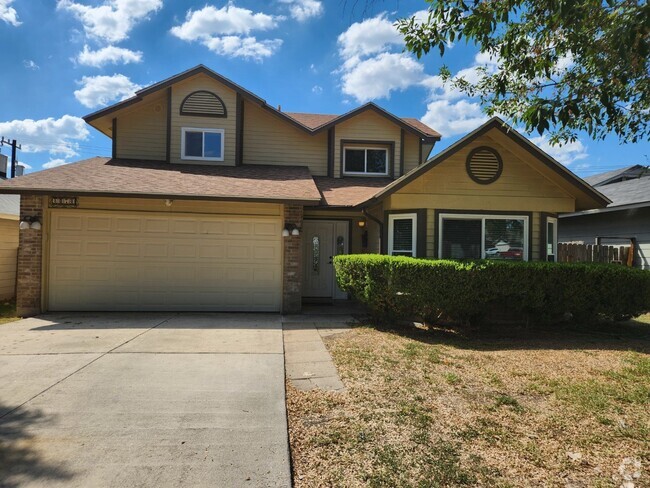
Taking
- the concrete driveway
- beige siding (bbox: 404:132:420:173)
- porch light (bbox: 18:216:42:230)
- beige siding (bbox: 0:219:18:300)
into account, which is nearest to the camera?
the concrete driveway

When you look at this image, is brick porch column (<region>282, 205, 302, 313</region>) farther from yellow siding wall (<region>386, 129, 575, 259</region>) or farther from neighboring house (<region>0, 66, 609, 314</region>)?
yellow siding wall (<region>386, 129, 575, 259</region>)

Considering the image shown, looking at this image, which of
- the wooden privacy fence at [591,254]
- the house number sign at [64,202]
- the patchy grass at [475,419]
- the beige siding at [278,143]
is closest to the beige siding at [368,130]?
the beige siding at [278,143]

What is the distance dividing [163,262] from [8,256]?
5685mm

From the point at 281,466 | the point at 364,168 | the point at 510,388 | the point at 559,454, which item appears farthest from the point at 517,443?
the point at 364,168

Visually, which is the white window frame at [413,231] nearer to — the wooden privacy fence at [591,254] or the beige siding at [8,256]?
the wooden privacy fence at [591,254]

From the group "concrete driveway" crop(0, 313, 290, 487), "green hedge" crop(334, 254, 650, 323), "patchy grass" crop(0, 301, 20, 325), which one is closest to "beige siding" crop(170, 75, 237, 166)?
"patchy grass" crop(0, 301, 20, 325)

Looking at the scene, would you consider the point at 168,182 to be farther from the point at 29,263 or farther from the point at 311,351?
the point at 311,351

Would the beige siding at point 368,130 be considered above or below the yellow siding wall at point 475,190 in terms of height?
above

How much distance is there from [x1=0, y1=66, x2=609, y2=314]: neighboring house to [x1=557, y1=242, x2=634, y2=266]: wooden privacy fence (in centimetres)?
231

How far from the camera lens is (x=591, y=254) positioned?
11.0 m

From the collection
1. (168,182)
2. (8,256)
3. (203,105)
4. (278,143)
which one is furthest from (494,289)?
(8,256)

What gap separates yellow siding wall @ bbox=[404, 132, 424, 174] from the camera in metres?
12.9

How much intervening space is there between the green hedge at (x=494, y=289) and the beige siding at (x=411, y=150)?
599 cm

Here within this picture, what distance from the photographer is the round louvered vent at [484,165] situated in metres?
8.48
